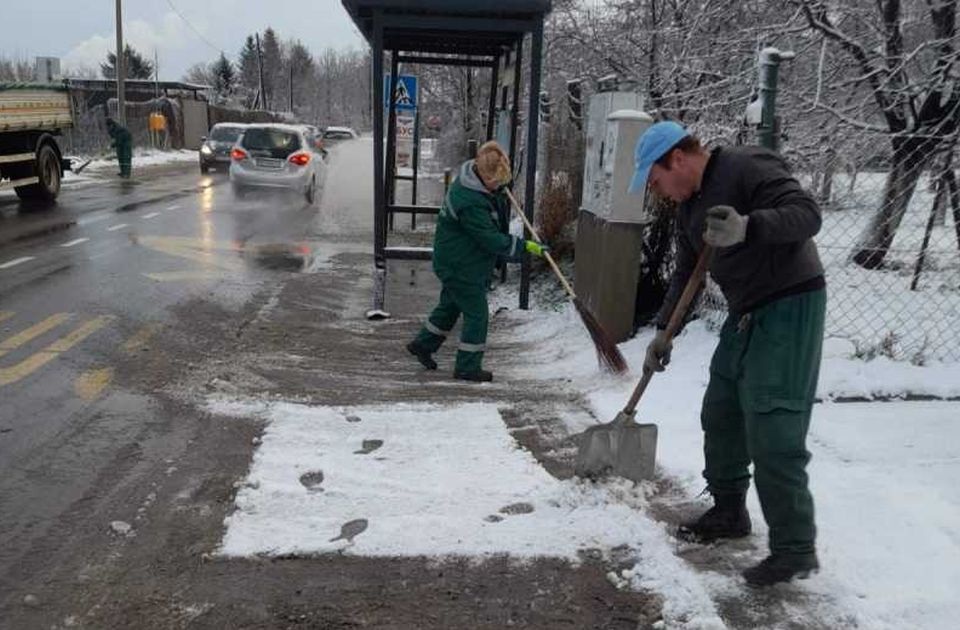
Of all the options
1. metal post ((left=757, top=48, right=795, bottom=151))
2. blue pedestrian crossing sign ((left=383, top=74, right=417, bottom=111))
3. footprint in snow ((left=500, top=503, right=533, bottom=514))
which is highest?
blue pedestrian crossing sign ((left=383, top=74, right=417, bottom=111))

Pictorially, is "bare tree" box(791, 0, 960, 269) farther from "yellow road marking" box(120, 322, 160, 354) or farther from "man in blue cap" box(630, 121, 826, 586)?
"yellow road marking" box(120, 322, 160, 354)

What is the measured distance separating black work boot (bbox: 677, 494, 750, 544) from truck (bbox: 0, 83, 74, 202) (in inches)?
538

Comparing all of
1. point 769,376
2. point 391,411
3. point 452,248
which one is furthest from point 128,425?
point 769,376

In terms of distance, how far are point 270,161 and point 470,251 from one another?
38.9 feet

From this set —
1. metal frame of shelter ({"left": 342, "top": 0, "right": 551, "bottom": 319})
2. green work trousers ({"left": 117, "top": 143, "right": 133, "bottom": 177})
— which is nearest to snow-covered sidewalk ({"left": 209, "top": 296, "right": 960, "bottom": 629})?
metal frame of shelter ({"left": 342, "top": 0, "right": 551, "bottom": 319})

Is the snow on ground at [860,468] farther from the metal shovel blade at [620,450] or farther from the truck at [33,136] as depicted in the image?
the truck at [33,136]

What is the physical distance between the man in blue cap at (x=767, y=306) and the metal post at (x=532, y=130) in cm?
397

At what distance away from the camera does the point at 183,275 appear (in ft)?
29.6

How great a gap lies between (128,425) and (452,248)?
236 centimetres

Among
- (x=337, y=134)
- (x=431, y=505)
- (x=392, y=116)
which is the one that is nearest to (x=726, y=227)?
(x=431, y=505)

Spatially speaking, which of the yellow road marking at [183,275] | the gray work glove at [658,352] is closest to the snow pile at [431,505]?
the gray work glove at [658,352]

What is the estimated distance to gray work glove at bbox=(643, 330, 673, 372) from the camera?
3.35 m

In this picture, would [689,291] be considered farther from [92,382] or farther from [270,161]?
[270,161]

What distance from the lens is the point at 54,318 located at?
6832 mm
